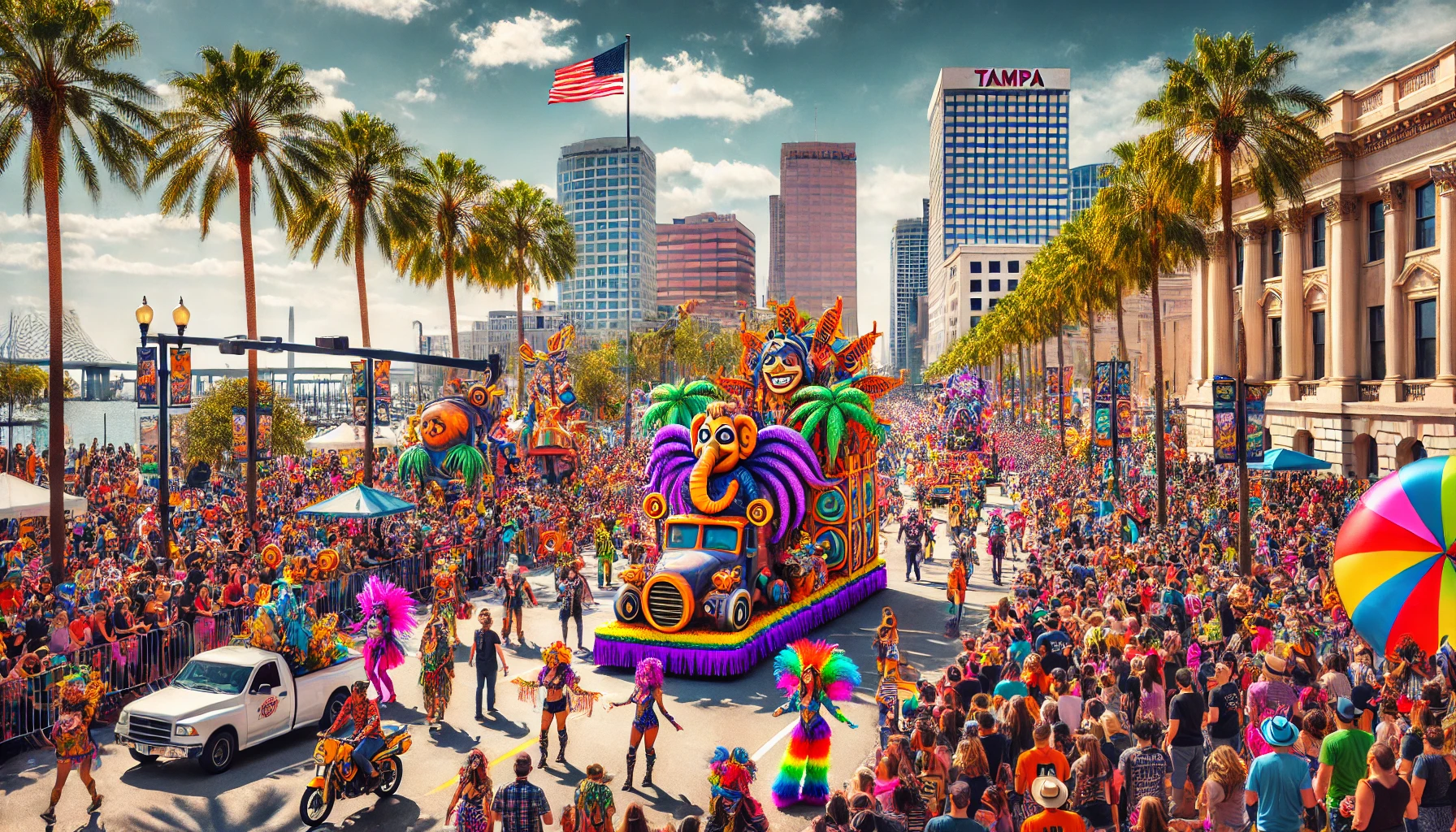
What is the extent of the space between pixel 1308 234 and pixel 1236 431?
78.1 ft

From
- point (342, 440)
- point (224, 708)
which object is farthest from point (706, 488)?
point (342, 440)

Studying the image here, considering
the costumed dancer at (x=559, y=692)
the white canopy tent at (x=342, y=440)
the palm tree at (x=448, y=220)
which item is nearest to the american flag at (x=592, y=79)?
the palm tree at (x=448, y=220)

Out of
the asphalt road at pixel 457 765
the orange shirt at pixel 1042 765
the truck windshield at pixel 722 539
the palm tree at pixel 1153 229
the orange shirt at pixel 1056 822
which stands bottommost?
the asphalt road at pixel 457 765

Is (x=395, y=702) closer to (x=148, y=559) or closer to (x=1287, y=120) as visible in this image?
(x=148, y=559)

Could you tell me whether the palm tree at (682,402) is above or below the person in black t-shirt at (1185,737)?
above

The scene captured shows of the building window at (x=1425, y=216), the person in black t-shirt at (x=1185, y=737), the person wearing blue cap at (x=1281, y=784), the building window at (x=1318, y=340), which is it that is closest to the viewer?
the person wearing blue cap at (x=1281, y=784)

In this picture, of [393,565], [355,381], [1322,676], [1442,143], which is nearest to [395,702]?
[393,565]

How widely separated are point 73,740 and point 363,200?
25.5 meters

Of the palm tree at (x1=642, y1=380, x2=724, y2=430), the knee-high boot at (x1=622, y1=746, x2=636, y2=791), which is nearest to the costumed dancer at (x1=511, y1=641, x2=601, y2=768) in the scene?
the knee-high boot at (x1=622, y1=746, x2=636, y2=791)

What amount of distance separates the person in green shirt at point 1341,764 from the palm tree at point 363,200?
30.8 m

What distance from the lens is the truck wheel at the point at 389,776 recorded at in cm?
1048

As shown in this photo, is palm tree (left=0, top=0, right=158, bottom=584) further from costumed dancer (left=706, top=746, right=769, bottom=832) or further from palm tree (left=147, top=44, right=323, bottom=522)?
costumed dancer (left=706, top=746, right=769, bottom=832)

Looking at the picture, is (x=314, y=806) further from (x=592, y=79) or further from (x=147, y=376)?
(x=592, y=79)

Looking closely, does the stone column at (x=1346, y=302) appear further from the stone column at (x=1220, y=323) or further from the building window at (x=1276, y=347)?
the stone column at (x=1220, y=323)
